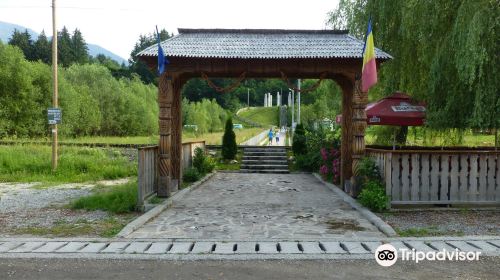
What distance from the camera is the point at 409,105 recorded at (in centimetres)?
1187

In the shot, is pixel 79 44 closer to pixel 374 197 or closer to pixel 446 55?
pixel 446 55

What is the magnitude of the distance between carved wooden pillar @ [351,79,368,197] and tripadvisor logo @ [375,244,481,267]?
188 inches

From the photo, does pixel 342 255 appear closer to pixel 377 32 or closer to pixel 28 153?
pixel 377 32

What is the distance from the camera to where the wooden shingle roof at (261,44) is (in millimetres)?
11055

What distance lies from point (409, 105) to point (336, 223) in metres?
4.82

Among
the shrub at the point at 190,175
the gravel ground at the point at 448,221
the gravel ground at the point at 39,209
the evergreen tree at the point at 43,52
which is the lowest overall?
the gravel ground at the point at 39,209

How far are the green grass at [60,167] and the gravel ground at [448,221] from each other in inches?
440

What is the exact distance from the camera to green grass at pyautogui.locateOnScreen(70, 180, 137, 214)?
9867 millimetres

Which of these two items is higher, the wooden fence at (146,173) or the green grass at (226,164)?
the wooden fence at (146,173)

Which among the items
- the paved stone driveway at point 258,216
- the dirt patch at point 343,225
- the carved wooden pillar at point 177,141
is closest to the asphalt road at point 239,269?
the paved stone driveway at point 258,216

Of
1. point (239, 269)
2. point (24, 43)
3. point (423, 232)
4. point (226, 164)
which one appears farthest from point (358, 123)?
point (24, 43)

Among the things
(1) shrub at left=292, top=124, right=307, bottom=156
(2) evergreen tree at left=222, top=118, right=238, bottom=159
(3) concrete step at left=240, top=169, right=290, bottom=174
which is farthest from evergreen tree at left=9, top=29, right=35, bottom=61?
(3) concrete step at left=240, top=169, right=290, bottom=174

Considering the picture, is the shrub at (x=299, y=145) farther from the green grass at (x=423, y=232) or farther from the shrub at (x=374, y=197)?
the green grass at (x=423, y=232)

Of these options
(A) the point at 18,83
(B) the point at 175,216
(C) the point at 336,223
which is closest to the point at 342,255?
(C) the point at 336,223
